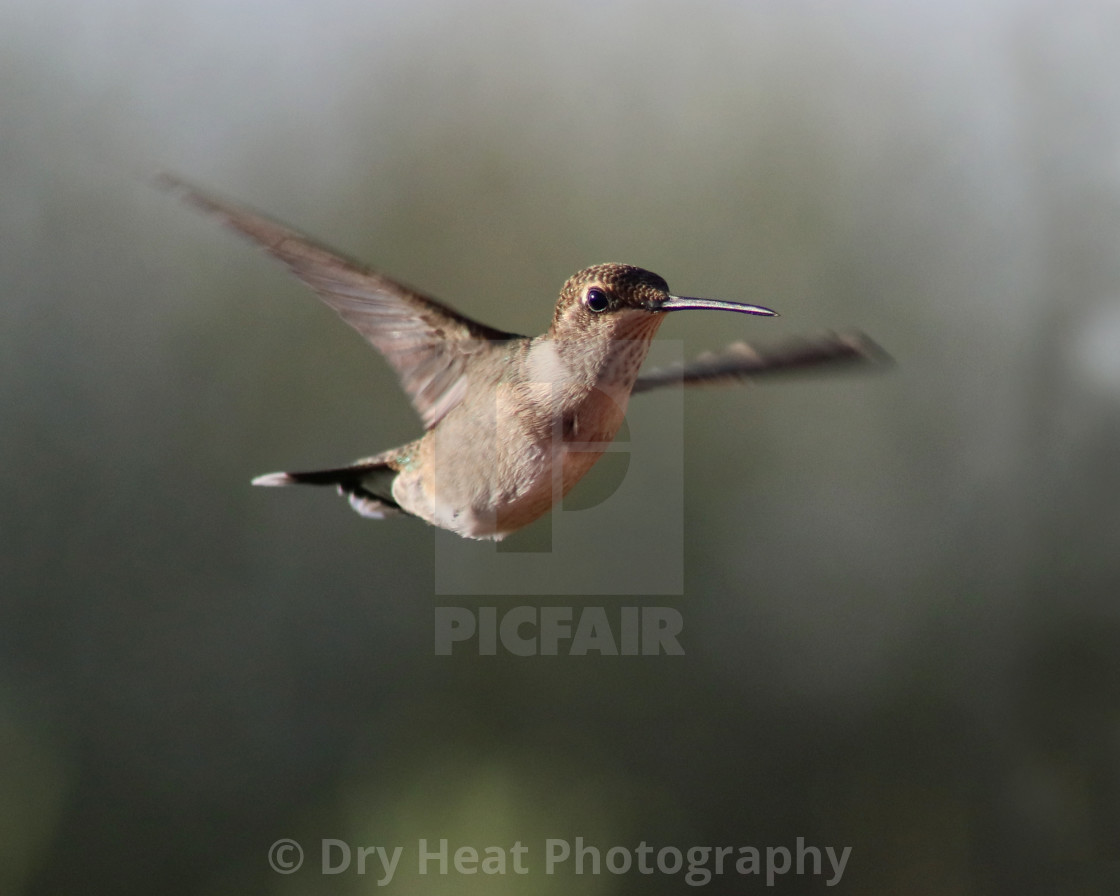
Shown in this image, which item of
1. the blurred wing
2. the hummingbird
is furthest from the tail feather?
the blurred wing

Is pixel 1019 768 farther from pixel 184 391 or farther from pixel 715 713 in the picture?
pixel 184 391

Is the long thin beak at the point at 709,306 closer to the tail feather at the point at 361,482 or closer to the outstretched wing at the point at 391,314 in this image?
the outstretched wing at the point at 391,314

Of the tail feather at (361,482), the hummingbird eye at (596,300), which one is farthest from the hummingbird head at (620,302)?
the tail feather at (361,482)

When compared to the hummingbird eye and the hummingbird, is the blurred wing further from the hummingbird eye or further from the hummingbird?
the hummingbird eye

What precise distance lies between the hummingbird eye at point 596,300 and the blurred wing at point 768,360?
11 cm

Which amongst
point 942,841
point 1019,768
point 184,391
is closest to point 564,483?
point 184,391

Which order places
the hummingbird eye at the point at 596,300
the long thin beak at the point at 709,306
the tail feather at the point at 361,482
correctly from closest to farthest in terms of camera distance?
the long thin beak at the point at 709,306
the hummingbird eye at the point at 596,300
the tail feather at the point at 361,482

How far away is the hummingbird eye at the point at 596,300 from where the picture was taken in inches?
28.6

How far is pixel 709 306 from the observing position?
644 millimetres

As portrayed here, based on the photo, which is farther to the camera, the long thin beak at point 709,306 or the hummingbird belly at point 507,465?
the hummingbird belly at point 507,465

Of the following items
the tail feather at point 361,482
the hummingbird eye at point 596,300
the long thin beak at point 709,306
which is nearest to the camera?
the long thin beak at point 709,306

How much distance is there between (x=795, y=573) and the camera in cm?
343

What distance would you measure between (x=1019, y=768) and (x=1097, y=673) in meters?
0.42

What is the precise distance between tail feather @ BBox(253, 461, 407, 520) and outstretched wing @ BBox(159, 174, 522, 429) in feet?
0.34
